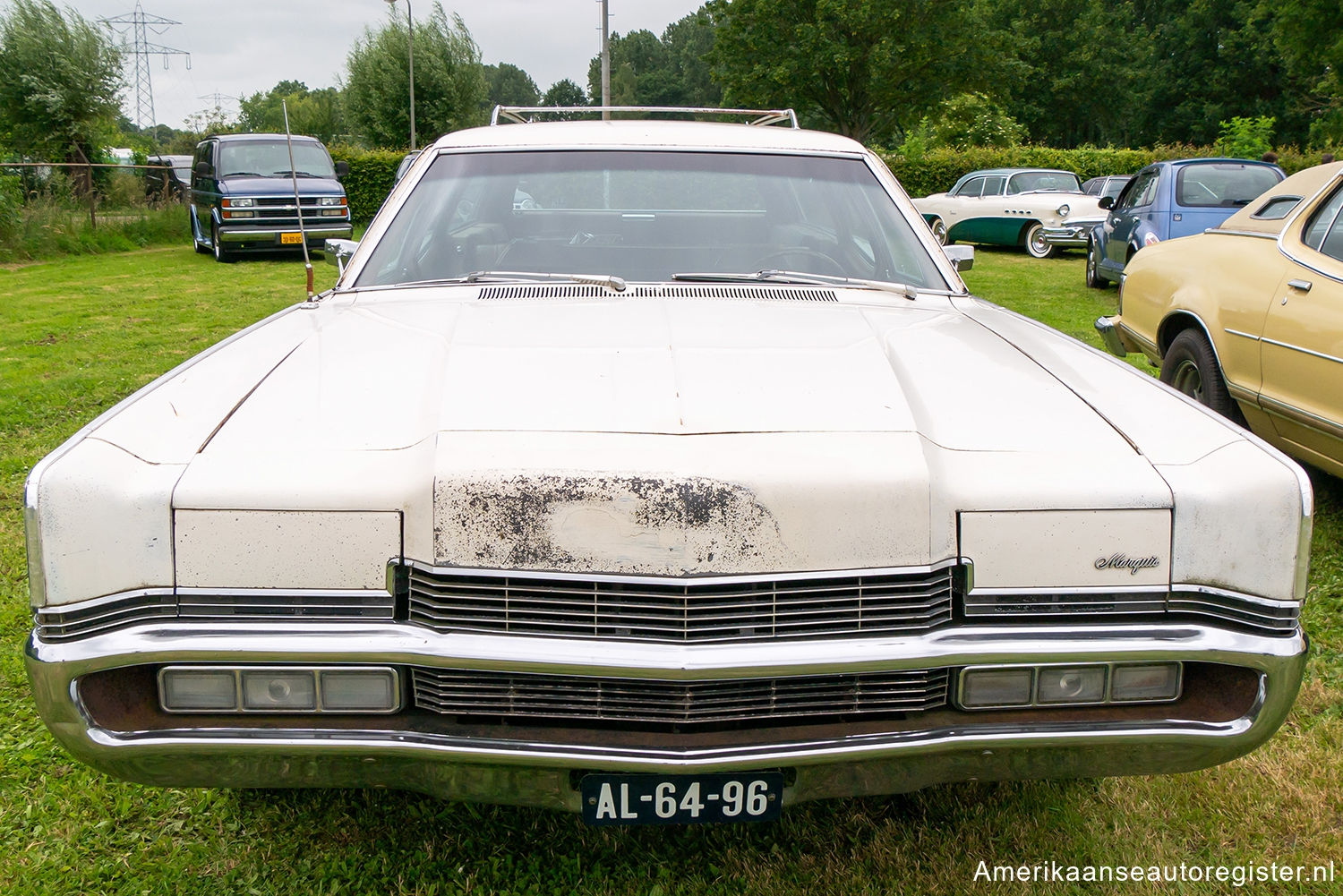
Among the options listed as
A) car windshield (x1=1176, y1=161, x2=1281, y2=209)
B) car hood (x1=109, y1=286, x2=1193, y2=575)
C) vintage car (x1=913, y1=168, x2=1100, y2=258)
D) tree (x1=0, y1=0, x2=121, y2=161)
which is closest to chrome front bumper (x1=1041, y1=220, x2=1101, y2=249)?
vintage car (x1=913, y1=168, x2=1100, y2=258)

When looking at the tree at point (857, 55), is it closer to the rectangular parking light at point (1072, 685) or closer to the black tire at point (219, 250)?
the black tire at point (219, 250)

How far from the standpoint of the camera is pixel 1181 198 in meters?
9.96

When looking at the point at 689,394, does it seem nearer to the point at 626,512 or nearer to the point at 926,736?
the point at 626,512

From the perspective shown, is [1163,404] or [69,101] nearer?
[1163,404]

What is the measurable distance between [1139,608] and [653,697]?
85 cm

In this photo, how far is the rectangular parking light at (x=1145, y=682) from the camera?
1774 mm

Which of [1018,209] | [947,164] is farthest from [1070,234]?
[947,164]

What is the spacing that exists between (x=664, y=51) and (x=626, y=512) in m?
104

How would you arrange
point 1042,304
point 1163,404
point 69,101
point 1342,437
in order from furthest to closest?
point 69,101 → point 1042,304 → point 1342,437 → point 1163,404

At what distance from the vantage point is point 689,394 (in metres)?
1.92

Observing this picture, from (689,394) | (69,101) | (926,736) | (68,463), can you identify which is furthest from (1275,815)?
(69,101)

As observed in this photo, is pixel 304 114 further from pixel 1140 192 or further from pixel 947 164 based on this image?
pixel 1140 192

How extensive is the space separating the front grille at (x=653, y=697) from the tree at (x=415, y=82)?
93.0ft

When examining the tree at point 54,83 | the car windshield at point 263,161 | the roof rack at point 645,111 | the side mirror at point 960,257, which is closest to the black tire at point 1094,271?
the roof rack at point 645,111
